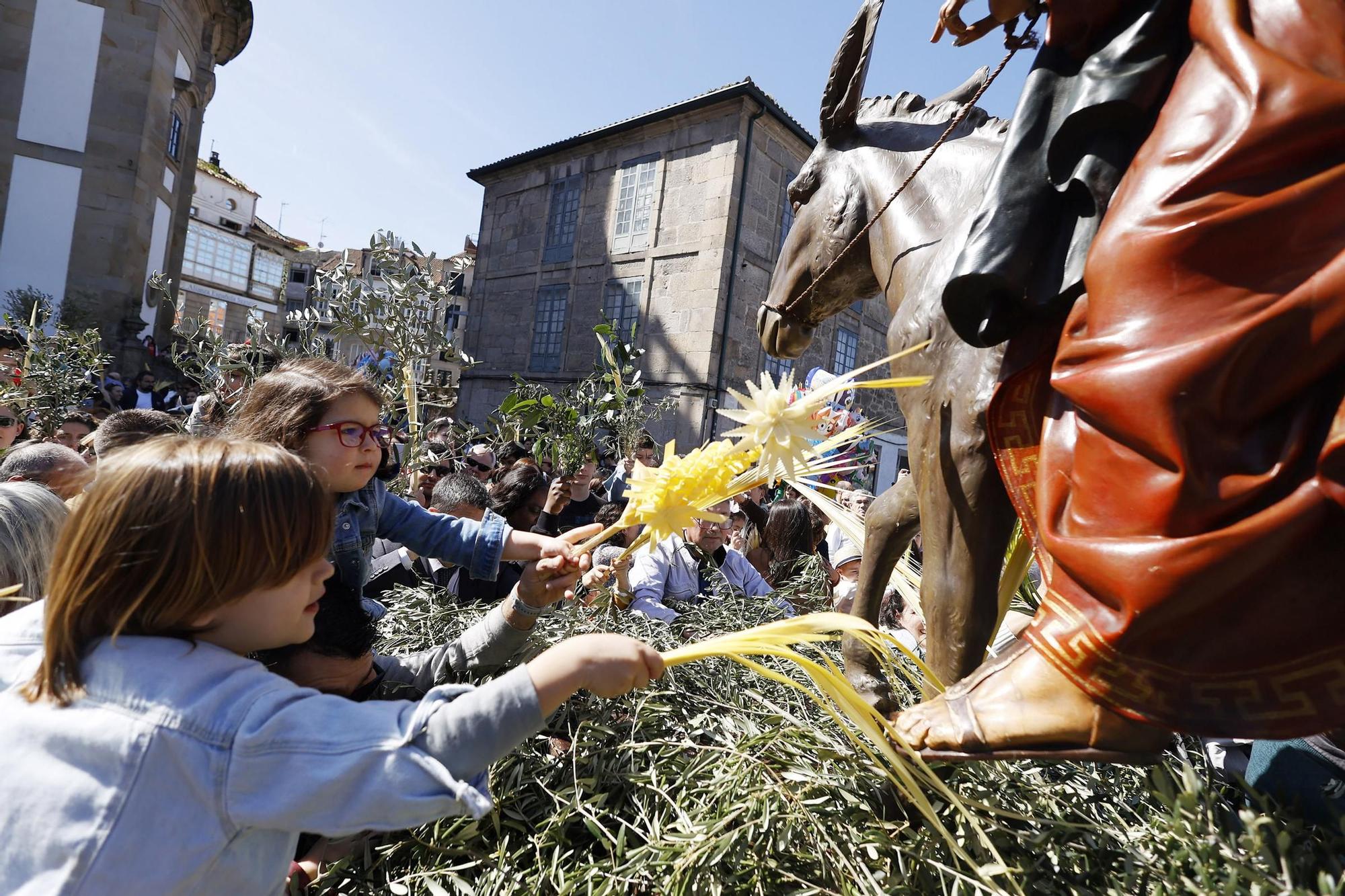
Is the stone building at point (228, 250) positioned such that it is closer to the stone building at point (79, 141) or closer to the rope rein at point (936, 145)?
the stone building at point (79, 141)

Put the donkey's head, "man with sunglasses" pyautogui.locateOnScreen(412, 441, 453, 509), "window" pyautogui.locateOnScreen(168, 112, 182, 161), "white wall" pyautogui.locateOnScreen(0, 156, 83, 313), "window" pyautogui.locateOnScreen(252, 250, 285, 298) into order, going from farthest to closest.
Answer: "window" pyautogui.locateOnScreen(252, 250, 285, 298), "window" pyautogui.locateOnScreen(168, 112, 182, 161), "white wall" pyautogui.locateOnScreen(0, 156, 83, 313), "man with sunglasses" pyautogui.locateOnScreen(412, 441, 453, 509), the donkey's head

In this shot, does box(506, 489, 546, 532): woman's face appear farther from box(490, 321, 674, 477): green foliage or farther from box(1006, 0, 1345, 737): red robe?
box(1006, 0, 1345, 737): red robe

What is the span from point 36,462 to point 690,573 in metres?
3.04

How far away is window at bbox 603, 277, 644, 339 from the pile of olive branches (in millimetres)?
15760

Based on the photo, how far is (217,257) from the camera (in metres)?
43.3

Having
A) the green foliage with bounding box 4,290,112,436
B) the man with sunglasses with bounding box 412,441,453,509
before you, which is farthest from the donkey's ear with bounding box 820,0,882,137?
the green foliage with bounding box 4,290,112,436

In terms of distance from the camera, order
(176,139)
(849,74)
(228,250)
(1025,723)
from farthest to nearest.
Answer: (228,250) < (176,139) < (849,74) < (1025,723)

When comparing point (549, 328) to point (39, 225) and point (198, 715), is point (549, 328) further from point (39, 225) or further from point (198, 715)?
point (198, 715)

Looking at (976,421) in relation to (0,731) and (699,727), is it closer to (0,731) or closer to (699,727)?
(699,727)

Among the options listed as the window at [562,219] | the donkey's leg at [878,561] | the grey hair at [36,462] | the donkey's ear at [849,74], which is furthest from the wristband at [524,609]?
the window at [562,219]

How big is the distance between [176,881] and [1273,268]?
1.99m

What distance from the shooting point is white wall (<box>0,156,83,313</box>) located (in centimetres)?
1708

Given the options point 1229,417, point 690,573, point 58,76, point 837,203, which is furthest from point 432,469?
point 58,76

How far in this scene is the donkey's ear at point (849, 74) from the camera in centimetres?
250
